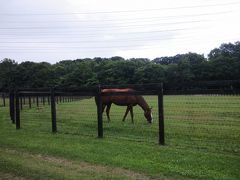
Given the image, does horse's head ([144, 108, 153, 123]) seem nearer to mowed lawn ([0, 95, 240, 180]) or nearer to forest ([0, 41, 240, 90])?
mowed lawn ([0, 95, 240, 180])

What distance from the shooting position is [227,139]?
10.7 metres

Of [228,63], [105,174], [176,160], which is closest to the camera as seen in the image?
[105,174]

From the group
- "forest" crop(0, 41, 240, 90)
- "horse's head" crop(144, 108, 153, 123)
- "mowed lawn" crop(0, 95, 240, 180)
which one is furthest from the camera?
"forest" crop(0, 41, 240, 90)

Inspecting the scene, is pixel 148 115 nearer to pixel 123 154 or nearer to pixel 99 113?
pixel 99 113

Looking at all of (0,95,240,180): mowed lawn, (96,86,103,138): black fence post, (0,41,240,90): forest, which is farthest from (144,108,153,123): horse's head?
(0,41,240,90): forest

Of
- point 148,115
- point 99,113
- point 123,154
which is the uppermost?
point 99,113

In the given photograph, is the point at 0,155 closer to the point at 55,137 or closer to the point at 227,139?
the point at 55,137

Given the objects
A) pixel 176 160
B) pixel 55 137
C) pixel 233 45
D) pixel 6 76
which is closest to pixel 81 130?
pixel 55 137

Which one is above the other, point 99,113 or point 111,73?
point 111,73

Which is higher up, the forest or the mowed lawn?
the forest

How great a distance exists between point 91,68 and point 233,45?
43289 millimetres

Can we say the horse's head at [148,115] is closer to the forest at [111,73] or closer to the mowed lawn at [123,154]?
the mowed lawn at [123,154]

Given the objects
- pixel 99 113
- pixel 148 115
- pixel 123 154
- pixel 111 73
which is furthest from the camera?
pixel 111 73

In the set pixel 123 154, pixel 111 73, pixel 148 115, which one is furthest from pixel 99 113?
pixel 111 73
